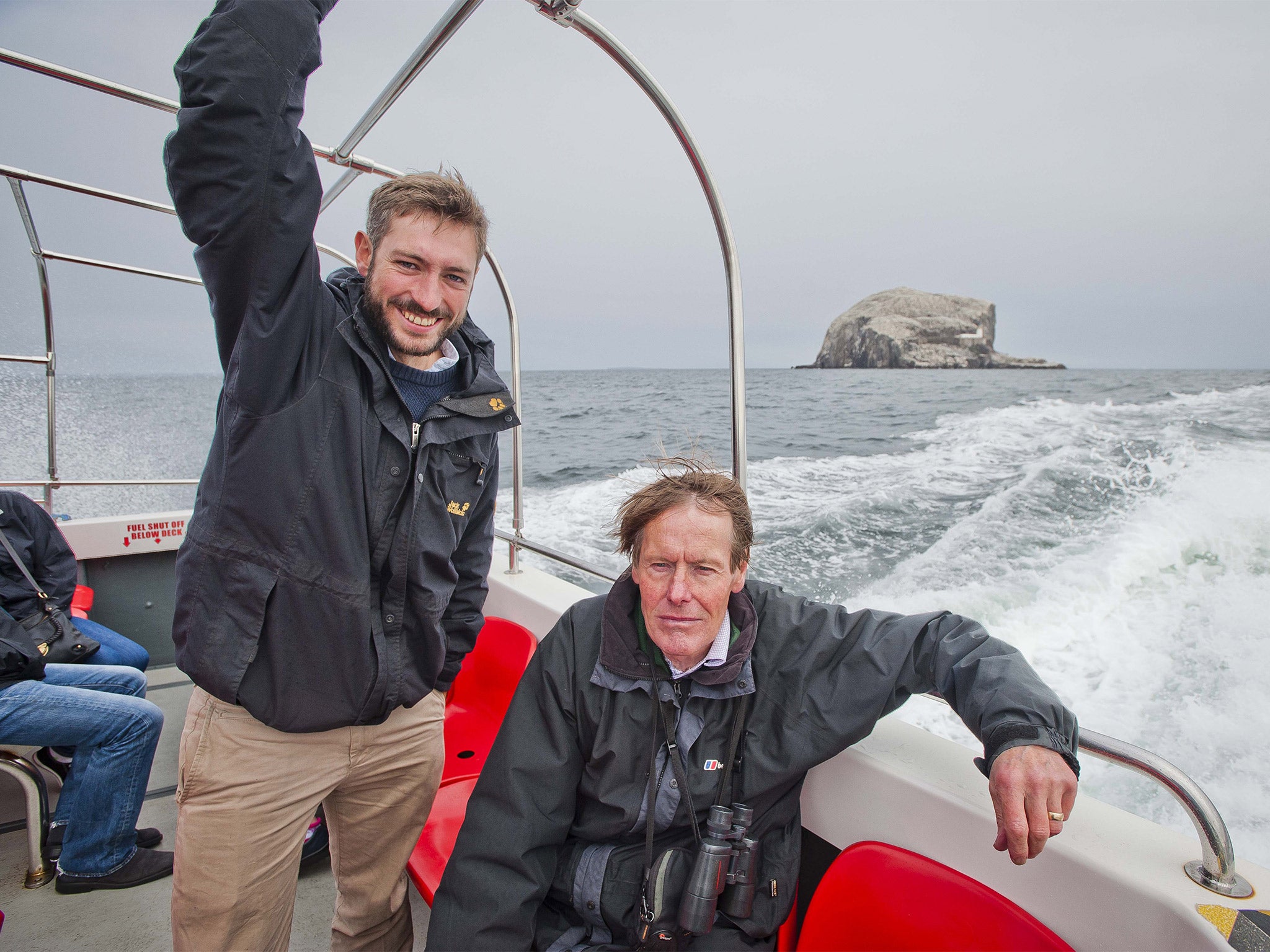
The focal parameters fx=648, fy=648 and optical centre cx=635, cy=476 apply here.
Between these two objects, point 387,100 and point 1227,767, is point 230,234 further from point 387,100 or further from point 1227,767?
point 1227,767

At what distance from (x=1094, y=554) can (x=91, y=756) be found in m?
6.57

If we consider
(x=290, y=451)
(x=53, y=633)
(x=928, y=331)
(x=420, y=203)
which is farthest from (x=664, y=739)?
(x=928, y=331)

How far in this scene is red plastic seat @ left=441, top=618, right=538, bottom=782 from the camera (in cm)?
199

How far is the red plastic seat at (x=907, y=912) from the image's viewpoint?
3.00 feet

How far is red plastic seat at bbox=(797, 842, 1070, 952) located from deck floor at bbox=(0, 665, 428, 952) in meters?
1.10

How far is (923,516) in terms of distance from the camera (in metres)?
6.54

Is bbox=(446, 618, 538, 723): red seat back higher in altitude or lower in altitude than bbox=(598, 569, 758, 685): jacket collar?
lower

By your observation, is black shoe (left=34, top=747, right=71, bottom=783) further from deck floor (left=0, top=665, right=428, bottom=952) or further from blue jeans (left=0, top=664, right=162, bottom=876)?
blue jeans (left=0, top=664, right=162, bottom=876)

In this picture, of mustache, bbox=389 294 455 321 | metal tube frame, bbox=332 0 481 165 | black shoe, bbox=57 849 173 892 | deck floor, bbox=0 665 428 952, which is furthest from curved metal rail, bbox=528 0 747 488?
black shoe, bbox=57 849 173 892

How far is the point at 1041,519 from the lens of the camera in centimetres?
627

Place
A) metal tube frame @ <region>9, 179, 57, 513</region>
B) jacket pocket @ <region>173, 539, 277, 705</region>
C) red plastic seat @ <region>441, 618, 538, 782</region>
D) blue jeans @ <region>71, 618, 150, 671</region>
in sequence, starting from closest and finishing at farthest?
jacket pocket @ <region>173, 539, 277, 705</region> < red plastic seat @ <region>441, 618, 538, 782</region> < blue jeans @ <region>71, 618, 150, 671</region> < metal tube frame @ <region>9, 179, 57, 513</region>

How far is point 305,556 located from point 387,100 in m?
1.18

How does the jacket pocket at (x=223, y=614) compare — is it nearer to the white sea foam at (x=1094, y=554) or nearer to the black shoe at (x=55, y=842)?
the black shoe at (x=55, y=842)

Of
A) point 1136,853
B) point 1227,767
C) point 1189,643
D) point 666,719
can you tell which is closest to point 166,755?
point 666,719
